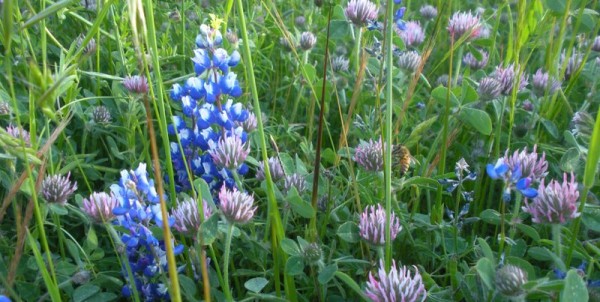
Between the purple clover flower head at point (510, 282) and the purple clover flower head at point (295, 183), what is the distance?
560 millimetres

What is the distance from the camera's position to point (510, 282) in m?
1.08

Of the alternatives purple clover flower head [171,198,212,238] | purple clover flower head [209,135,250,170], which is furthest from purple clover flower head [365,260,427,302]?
purple clover flower head [209,135,250,170]

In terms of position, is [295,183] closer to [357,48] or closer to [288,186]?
[288,186]

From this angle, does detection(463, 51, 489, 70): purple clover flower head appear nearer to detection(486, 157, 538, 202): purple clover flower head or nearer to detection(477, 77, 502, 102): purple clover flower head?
detection(477, 77, 502, 102): purple clover flower head

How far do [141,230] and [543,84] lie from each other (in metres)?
1.25

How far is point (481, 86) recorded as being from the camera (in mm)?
1780

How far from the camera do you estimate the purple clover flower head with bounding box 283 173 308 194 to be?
1.55 meters

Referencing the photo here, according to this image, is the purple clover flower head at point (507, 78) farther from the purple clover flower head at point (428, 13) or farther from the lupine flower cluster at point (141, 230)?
the purple clover flower head at point (428, 13)

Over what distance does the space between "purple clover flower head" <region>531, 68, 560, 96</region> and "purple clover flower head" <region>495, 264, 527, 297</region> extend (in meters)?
0.99

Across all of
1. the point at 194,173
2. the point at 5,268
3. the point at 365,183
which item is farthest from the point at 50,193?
the point at 365,183

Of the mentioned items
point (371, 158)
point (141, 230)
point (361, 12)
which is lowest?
point (141, 230)

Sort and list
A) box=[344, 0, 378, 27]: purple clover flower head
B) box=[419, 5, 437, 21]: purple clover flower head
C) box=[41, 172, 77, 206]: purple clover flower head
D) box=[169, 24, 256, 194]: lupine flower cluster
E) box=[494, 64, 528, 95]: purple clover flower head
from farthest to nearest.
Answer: box=[419, 5, 437, 21]: purple clover flower head
box=[344, 0, 378, 27]: purple clover flower head
box=[494, 64, 528, 95]: purple clover flower head
box=[169, 24, 256, 194]: lupine flower cluster
box=[41, 172, 77, 206]: purple clover flower head

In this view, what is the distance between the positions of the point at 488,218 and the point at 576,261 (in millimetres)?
200

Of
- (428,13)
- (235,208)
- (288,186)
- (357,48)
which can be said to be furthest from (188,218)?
(428,13)
